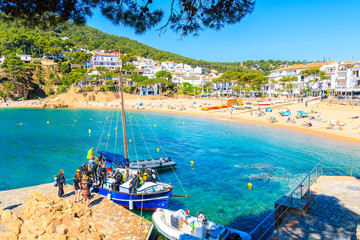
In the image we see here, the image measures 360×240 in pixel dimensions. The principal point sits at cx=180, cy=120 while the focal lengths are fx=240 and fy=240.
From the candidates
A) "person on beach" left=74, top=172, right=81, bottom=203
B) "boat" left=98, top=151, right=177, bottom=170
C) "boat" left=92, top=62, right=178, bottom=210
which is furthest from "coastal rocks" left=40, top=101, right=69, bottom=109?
"person on beach" left=74, top=172, right=81, bottom=203

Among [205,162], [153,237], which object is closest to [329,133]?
[205,162]

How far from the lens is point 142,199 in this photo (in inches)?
551

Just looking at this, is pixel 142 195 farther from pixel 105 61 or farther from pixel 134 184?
pixel 105 61

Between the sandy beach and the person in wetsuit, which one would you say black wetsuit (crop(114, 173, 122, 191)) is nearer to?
the person in wetsuit

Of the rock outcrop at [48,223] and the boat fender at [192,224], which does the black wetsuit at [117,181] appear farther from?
the boat fender at [192,224]

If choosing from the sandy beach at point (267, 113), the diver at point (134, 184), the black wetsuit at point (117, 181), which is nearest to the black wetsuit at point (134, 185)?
the diver at point (134, 184)

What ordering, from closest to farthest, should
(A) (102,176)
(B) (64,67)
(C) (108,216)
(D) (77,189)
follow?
(C) (108,216)
(D) (77,189)
(A) (102,176)
(B) (64,67)

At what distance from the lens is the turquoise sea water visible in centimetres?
1669

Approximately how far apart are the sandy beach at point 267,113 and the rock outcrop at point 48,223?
36.3 metres

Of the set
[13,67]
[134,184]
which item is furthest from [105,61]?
[134,184]

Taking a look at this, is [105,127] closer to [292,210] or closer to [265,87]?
[292,210]

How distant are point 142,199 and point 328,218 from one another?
927 cm

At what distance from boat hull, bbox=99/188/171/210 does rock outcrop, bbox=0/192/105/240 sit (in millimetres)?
3962

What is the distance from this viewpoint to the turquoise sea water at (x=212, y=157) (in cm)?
1669
